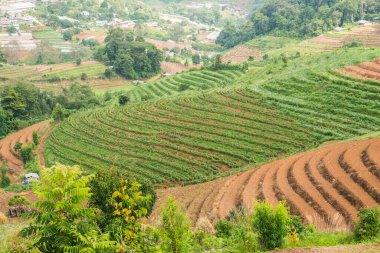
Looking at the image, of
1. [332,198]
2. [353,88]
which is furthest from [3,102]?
[332,198]

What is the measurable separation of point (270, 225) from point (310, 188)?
343 inches

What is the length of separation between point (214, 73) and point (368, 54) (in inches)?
772

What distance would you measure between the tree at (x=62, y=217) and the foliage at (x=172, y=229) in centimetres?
250

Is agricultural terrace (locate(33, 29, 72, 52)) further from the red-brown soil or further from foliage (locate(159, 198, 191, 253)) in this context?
foliage (locate(159, 198, 191, 253))

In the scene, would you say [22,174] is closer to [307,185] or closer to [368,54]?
[307,185]

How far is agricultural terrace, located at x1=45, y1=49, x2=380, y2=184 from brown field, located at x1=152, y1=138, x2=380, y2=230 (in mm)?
2959

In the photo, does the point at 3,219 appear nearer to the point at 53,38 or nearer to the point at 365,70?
the point at 365,70

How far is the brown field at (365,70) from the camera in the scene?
35.2 meters

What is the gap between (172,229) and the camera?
10164 millimetres

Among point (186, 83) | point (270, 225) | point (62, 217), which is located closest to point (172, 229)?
point (62, 217)

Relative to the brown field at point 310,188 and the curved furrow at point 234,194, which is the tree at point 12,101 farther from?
the curved furrow at point 234,194

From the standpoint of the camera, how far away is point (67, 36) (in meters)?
97.2

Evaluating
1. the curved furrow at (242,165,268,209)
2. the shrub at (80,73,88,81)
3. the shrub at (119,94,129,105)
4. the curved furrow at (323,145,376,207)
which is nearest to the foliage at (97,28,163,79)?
the shrub at (80,73,88,81)

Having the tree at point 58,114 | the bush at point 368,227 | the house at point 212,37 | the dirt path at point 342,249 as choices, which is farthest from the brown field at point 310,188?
the house at point 212,37
